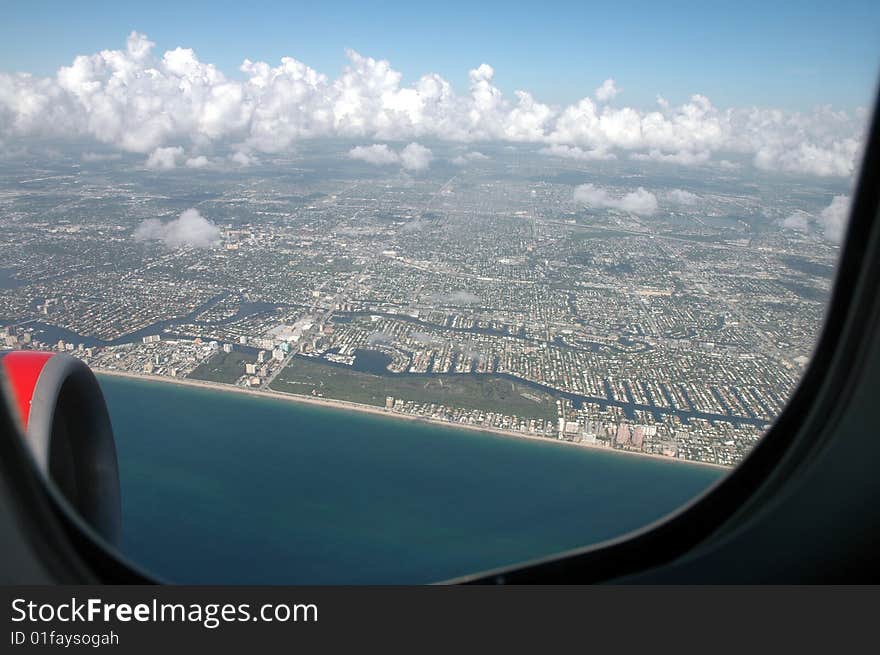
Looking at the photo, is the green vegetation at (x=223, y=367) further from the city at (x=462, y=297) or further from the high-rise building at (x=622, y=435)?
the high-rise building at (x=622, y=435)

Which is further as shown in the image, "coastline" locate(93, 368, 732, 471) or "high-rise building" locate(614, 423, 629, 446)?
"coastline" locate(93, 368, 732, 471)

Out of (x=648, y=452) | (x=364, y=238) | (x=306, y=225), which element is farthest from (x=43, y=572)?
(x=306, y=225)

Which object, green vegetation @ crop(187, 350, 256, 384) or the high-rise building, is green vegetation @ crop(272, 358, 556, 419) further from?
the high-rise building

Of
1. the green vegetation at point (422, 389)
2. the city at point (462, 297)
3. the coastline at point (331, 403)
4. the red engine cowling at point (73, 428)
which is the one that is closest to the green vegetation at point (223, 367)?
the city at point (462, 297)

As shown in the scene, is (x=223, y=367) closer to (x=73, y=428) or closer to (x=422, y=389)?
(x=422, y=389)

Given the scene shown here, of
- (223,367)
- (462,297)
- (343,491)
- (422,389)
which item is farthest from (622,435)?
(462,297)

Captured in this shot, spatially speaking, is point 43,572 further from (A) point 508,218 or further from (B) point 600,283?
(A) point 508,218

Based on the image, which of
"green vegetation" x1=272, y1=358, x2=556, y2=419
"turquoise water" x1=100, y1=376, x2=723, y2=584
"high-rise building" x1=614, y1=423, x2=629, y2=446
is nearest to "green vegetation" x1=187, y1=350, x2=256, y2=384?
"turquoise water" x1=100, y1=376, x2=723, y2=584
